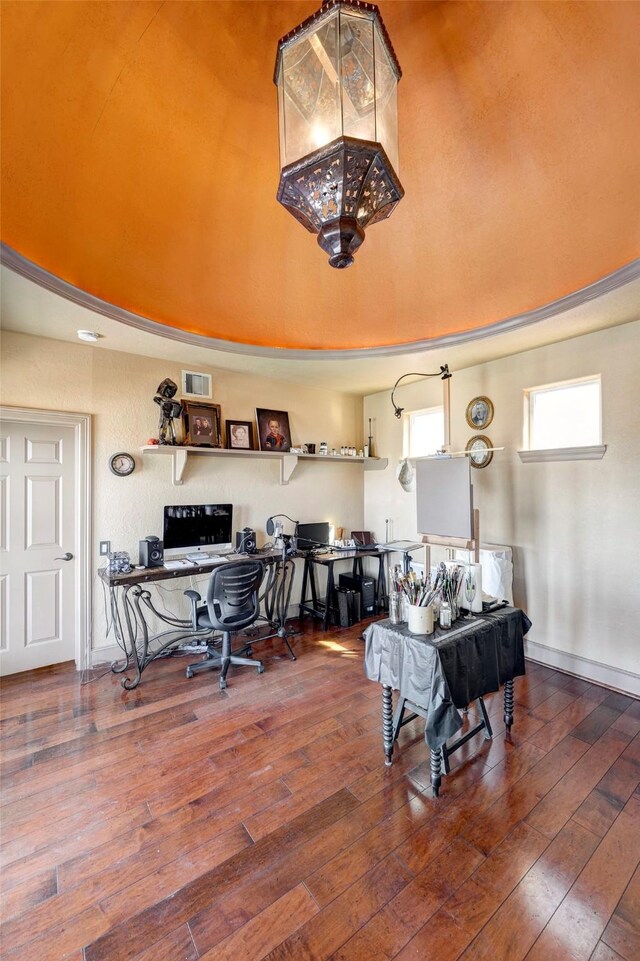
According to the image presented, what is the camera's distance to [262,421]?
14.7ft

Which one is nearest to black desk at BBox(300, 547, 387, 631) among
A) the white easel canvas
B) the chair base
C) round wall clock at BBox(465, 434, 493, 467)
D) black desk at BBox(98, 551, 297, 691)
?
black desk at BBox(98, 551, 297, 691)

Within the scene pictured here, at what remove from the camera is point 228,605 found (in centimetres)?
321

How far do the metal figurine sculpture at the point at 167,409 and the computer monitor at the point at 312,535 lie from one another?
73.3 inches

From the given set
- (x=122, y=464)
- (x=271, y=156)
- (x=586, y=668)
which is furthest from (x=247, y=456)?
(x=586, y=668)

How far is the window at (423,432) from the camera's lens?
4.67 metres

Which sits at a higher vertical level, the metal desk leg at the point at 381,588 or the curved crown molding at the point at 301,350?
the curved crown molding at the point at 301,350

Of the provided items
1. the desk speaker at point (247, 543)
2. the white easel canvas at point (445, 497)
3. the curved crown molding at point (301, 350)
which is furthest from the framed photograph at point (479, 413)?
the desk speaker at point (247, 543)

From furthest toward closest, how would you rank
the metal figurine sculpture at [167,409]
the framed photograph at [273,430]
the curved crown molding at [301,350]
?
1. the framed photograph at [273,430]
2. the metal figurine sculpture at [167,409]
3. the curved crown molding at [301,350]

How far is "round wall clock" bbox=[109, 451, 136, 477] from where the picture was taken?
358cm

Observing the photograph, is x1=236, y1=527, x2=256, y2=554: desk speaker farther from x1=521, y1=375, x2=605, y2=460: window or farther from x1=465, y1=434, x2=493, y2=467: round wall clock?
x1=521, y1=375, x2=605, y2=460: window

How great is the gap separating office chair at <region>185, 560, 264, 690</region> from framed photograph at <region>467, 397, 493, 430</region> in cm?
270

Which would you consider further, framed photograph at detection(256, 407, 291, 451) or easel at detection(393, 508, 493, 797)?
framed photograph at detection(256, 407, 291, 451)

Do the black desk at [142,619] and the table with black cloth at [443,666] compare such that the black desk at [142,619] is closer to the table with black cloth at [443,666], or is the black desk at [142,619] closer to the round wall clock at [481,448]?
the table with black cloth at [443,666]

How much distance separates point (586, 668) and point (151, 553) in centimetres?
395
